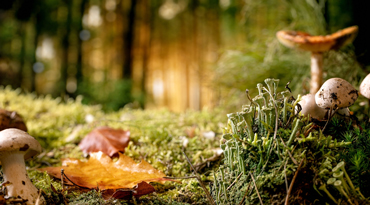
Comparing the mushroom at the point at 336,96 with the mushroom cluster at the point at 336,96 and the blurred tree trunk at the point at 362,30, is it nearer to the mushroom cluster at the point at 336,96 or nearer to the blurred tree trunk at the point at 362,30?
the mushroom cluster at the point at 336,96

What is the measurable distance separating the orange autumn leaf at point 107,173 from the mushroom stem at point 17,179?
0.67 ft

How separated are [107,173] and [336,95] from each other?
1101 mm

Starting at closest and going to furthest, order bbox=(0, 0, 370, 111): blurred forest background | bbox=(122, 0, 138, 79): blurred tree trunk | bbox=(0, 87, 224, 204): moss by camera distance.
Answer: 1. bbox=(0, 87, 224, 204): moss
2. bbox=(0, 0, 370, 111): blurred forest background
3. bbox=(122, 0, 138, 79): blurred tree trunk

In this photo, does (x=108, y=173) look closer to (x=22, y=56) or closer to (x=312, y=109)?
(x=312, y=109)

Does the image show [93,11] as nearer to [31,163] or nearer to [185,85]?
[185,85]

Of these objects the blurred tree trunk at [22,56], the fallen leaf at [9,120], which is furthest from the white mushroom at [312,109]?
the blurred tree trunk at [22,56]

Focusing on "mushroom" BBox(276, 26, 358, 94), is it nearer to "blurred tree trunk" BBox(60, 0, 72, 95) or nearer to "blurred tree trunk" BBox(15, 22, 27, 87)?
"blurred tree trunk" BBox(60, 0, 72, 95)

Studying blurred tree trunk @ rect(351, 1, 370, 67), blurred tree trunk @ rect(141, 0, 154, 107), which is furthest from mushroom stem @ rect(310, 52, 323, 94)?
blurred tree trunk @ rect(141, 0, 154, 107)

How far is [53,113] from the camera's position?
2.64 meters

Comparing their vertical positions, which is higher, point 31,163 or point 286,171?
point 286,171

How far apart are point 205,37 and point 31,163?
507 inches

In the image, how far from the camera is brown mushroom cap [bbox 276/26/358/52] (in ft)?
5.49

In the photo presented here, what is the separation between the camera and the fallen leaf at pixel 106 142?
1.55 meters

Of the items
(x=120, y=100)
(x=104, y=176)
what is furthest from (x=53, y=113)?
(x=120, y=100)
